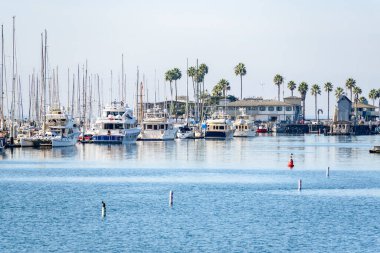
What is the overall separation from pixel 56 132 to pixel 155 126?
4324 centimetres

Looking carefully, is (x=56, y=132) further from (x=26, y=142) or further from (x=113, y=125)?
(x=113, y=125)

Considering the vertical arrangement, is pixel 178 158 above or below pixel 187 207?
above

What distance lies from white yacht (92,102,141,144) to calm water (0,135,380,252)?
4549 cm

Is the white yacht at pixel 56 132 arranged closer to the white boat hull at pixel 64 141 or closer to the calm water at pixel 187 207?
the white boat hull at pixel 64 141

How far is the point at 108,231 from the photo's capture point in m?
56.1

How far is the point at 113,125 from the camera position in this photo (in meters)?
167

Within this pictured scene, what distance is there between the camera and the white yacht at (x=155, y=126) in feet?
623

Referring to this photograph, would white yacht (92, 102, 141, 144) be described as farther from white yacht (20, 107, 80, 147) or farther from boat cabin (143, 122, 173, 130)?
boat cabin (143, 122, 173, 130)

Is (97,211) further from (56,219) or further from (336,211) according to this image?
(336,211)

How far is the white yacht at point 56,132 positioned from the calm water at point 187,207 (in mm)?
22561

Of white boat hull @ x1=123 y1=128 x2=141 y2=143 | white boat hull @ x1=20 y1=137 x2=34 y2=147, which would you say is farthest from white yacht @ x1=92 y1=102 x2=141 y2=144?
white boat hull @ x1=20 y1=137 x2=34 y2=147

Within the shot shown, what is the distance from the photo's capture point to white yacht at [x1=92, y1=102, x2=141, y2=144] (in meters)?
165

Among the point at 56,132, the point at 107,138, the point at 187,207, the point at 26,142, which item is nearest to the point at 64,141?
the point at 56,132

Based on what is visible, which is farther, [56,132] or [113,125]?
[113,125]
